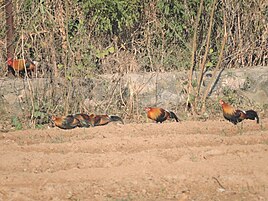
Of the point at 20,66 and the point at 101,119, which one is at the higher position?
the point at 20,66

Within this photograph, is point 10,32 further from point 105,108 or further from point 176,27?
point 176,27

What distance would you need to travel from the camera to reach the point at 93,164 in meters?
5.29

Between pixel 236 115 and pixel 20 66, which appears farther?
pixel 20 66

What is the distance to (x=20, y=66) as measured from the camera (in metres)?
7.15

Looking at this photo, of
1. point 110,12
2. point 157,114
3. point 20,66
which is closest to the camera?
point 157,114

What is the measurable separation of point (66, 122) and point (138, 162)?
1.43 m

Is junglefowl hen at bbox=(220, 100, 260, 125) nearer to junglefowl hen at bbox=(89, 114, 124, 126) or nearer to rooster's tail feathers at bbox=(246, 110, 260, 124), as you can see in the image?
rooster's tail feathers at bbox=(246, 110, 260, 124)

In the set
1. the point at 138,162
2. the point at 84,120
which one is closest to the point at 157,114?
the point at 84,120

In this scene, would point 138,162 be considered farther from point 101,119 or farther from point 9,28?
point 9,28

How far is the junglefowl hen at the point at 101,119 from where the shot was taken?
A: 6.62 metres

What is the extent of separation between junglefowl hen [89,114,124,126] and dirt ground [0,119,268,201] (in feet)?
0.41

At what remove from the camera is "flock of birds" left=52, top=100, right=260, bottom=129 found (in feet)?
21.3

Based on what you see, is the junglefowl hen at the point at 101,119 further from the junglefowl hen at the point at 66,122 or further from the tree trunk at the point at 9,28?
the tree trunk at the point at 9,28

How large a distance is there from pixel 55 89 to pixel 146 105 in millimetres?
1114
